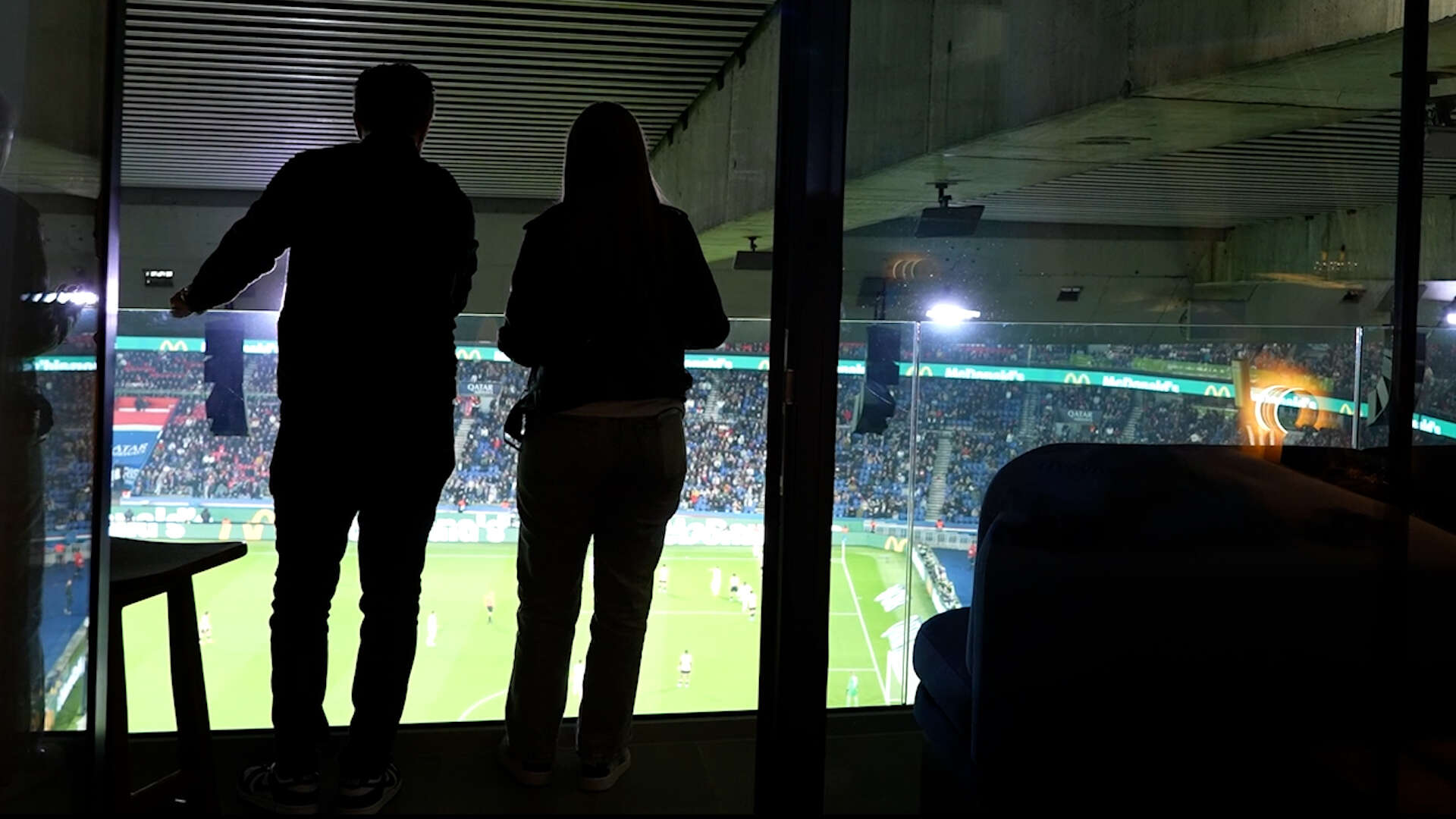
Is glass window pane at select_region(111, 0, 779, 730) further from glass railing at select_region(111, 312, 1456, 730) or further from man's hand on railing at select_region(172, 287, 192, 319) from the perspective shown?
man's hand on railing at select_region(172, 287, 192, 319)

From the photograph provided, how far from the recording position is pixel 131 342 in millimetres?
2748

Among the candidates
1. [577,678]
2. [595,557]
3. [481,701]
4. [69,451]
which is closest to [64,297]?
[69,451]

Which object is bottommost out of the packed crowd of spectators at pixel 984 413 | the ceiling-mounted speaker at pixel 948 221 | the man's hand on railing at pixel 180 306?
the packed crowd of spectators at pixel 984 413

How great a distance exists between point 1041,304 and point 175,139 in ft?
25.7

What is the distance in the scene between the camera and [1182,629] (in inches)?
69.8

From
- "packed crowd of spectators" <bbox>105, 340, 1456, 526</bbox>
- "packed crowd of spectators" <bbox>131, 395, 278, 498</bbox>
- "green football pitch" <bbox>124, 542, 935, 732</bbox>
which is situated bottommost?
"green football pitch" <bbox>124, 542, 935, 732</bbox>

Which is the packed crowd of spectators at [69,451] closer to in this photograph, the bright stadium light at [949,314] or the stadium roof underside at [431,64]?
the bright stadium light at [949,314]

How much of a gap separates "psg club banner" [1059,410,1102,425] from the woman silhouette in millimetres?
716

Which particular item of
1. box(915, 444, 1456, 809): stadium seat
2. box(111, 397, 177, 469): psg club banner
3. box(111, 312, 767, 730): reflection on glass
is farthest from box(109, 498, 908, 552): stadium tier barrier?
box(915, 444, 1456, 809): stadium seat

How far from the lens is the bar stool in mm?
1887

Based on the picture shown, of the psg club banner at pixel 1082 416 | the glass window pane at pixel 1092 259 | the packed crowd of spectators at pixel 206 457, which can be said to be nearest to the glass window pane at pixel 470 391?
the packed crowd of spectators at pixel 206 457

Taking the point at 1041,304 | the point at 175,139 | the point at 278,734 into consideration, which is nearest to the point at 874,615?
the point at 1041,304

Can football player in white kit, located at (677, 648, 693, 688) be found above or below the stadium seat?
below

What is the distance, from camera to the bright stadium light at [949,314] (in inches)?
74.6
